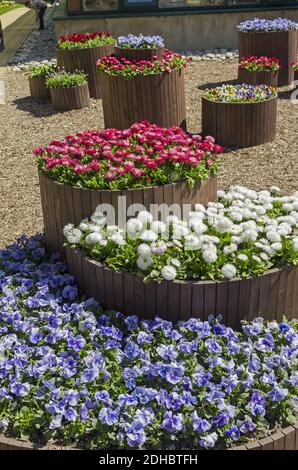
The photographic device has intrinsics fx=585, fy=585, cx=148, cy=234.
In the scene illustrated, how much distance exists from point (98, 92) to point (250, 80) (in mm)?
2924

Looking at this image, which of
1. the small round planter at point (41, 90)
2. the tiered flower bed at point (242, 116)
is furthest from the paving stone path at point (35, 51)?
the tiered flower bed at point (242, 116)

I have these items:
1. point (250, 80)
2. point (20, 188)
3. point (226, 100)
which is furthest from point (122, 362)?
point (250, 80)

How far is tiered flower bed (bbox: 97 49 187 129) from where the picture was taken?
828cm

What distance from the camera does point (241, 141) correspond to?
26.2 ft

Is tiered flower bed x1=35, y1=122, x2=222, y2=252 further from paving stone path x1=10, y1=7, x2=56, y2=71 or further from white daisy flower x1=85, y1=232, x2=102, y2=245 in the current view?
paving stone path x1=10, y1=7, x2=56, y2=71

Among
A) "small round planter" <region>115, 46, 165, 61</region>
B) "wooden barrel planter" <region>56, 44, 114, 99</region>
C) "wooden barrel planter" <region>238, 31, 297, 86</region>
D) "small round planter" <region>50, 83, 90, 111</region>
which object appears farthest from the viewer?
"wooden barrel planter" <region>56, 44, 114, 99</region>

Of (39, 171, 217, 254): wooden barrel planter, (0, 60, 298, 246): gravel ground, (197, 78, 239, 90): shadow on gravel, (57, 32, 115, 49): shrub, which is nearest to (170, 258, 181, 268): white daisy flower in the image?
(39, 171, 217, 254): wooden barrel planter

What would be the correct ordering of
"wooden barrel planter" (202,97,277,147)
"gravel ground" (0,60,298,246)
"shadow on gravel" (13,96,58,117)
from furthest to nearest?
"shadow on gravel" (13,96,58,117)
"wooden barrel planter" (202,97,277,147)
"gravel ground" (0,60,298,246)

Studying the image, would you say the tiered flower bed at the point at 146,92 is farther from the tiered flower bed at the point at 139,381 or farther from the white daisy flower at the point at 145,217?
the tiered flower bed at the point at 139,381

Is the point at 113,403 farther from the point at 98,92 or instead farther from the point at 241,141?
the point at 98,92

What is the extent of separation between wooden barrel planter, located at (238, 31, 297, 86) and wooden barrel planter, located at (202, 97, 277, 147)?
3485mm

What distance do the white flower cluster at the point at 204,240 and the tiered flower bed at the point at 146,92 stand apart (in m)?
4.05

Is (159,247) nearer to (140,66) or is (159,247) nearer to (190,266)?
(190,266)

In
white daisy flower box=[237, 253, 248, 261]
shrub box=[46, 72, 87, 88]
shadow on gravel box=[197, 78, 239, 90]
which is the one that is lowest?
shadow on gravel box=[197, 78, 239, 90]
